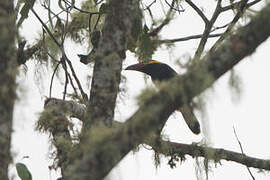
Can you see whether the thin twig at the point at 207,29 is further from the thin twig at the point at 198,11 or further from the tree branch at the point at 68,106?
the tree branch at the point at 68,106

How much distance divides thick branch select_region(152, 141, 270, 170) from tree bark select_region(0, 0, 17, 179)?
135 cm

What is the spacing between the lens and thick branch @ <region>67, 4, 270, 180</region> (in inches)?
49.6

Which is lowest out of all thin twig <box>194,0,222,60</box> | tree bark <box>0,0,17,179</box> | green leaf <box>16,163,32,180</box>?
green leaf <box>16,163,32,180</box>

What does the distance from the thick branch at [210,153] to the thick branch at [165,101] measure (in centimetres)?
126

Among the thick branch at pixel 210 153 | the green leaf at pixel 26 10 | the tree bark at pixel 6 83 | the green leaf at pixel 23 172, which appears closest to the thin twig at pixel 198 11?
the thick branch at pixel 210 153

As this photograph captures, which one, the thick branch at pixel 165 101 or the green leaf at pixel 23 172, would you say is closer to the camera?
the thick branch at pixel 165 101

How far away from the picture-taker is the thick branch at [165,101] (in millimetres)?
1259

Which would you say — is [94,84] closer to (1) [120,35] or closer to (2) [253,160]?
(1) [120,35]

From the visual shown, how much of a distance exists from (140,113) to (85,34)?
2.16 meters

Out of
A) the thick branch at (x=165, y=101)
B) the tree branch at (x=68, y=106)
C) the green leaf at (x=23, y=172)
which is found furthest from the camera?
the tree branch at (x=68, y=106)

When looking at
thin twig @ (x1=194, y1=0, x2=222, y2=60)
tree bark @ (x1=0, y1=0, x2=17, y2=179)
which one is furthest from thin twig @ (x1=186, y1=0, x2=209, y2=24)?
tree bark @ (x1=0, y1=0, x2=17, y2=179)

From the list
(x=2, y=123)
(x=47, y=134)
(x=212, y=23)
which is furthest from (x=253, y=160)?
(x=2, y=123)

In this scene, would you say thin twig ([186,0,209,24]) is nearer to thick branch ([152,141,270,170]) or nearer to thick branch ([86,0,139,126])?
thick branch ([152,141,270,170])

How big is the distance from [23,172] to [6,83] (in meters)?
0.76
